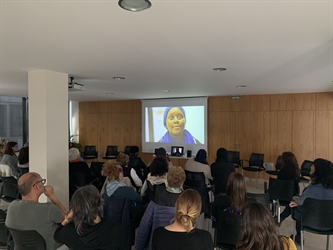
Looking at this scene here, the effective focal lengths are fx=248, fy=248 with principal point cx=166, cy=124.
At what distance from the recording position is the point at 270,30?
2.32 metres

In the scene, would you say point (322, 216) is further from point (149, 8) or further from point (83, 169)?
point (83, 169)

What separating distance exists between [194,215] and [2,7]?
211cm

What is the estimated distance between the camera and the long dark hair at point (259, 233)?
4.97 feet

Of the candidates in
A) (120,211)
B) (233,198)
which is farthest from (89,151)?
(233,198)

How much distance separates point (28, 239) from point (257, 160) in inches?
254

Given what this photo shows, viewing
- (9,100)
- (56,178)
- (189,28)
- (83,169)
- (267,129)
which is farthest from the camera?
(9,100)

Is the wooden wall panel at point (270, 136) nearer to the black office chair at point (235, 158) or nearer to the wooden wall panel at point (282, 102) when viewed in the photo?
the wooden wall panel at point (282, 102)

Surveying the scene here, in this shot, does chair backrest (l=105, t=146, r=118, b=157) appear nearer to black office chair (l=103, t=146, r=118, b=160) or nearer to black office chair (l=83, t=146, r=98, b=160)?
black office chair (l=103, t=146, r=118, b=160)

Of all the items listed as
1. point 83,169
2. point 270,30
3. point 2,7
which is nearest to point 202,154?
point 83,169

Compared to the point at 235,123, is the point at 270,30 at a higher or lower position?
higher

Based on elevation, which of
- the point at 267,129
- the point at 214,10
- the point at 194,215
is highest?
the point at 214,10

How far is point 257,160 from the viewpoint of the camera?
7.28 m

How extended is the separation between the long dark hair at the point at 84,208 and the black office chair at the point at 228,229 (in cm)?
128

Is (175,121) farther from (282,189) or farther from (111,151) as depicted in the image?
(282,189)
